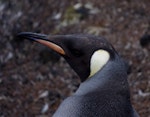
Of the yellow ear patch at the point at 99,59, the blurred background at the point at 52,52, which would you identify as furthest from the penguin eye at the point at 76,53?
the blurred background at the point at 52,52

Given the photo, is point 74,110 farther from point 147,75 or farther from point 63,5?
point 63,5

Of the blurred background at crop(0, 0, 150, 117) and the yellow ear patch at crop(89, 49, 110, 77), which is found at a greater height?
the yellow ear patch at crop(89, 49, 110, 77)

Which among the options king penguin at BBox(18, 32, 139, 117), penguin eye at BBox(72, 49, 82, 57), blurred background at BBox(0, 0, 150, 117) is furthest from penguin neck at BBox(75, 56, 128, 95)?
blurred background at BBox(0, 0, 150, 117)

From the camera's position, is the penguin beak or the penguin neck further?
the penguin beak

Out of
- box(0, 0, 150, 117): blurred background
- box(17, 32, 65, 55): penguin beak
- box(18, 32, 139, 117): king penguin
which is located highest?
box(17, 32, 65, 55): penguin beak

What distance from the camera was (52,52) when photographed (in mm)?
5930

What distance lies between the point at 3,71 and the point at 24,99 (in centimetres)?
76

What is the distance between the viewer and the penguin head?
3.11 m

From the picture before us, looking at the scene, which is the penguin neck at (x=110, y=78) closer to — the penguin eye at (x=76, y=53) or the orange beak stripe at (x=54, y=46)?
the penguin eye at (x=76, y=53)

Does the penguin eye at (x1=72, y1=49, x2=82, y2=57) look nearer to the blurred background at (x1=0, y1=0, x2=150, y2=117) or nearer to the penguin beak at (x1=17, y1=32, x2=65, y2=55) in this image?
the penguin beak at (x1=17, y1=32, x2=65, y2=55)

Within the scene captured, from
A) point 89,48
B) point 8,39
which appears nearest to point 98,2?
point 8,39

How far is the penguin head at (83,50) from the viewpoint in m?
3.11

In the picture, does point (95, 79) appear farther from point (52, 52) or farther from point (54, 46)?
point (52, 52)

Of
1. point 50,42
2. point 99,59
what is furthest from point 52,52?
point 99,59
